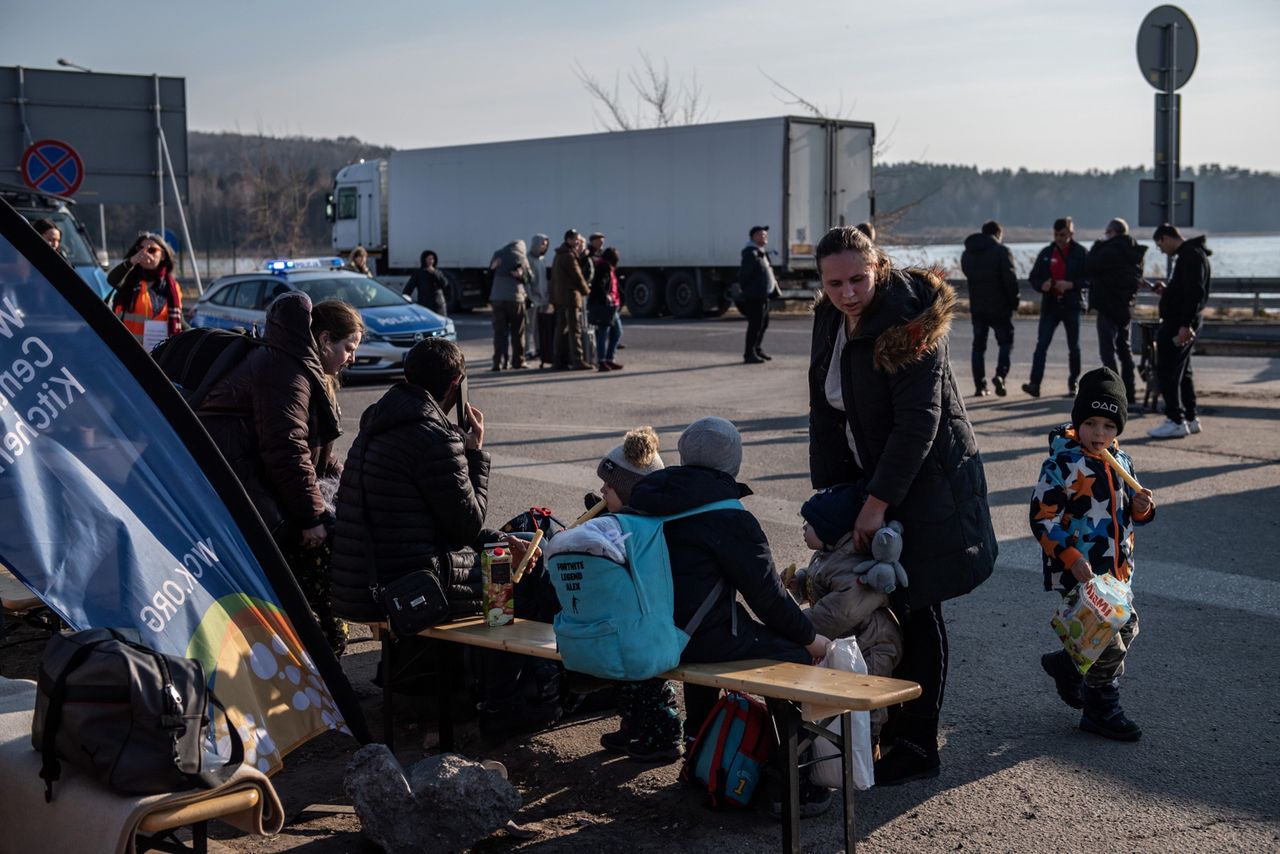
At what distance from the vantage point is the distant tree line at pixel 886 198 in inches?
1927

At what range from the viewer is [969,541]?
14.6 ft

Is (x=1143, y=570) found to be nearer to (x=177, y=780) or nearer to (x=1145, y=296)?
(x=177, y=780)

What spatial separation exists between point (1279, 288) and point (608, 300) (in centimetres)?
1740

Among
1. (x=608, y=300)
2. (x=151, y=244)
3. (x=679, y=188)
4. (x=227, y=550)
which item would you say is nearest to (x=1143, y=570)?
(x=227, y=550)

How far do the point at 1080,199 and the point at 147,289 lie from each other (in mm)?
132032

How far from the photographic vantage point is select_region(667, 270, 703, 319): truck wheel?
2923 cm

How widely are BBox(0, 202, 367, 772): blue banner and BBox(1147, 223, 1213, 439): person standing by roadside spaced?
9025 millimetres

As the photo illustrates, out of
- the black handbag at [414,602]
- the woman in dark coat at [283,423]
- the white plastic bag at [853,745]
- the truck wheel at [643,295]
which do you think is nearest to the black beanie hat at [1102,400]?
the white plastic bag at [853,745]

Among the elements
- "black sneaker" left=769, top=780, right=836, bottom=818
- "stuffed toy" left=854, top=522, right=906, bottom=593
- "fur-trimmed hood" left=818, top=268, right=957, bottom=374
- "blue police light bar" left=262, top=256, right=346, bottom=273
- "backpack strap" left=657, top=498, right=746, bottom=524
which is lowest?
"black sneaker" left=769, top=780, right=836, bottom=818

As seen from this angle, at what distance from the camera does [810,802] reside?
14.1 ft

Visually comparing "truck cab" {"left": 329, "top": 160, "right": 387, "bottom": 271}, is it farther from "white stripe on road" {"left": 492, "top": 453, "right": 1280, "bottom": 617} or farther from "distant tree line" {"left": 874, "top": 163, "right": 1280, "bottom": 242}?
"distant tree line" {"left": 874, "top": 163, "right": 1280, "bottom": 242}

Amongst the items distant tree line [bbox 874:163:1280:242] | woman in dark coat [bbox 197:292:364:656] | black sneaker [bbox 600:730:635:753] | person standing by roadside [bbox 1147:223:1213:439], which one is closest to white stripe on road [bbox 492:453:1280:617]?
black sneaker [bbox 600:730:635:753]

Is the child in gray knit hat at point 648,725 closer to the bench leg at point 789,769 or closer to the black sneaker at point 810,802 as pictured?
the black sneaker at point 810,802

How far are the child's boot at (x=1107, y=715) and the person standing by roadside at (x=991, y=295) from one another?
964 cm
